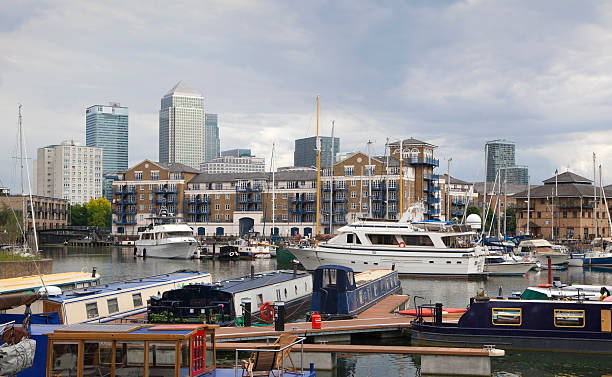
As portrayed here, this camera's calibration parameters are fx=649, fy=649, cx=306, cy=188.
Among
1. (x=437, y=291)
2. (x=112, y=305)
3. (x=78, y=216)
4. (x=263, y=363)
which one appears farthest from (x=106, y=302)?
A: (x=78, y=216)

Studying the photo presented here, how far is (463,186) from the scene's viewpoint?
150750 millimetres

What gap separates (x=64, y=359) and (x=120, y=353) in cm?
123

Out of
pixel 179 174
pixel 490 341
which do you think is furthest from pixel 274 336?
pixel 179 174

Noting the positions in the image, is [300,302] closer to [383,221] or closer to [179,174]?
[383,221]

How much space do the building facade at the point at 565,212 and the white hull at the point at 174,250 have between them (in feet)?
201

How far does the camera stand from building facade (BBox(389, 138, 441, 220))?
4488 inches

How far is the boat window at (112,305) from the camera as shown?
2627 centimetres

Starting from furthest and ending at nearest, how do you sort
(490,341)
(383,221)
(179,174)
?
(179,174)
(383,221)
(490,341)

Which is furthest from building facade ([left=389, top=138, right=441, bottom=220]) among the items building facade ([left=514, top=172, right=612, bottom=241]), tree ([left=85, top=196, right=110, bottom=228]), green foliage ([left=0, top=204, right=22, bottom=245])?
tree ([left=85, top=196, right=110, bottom=228])

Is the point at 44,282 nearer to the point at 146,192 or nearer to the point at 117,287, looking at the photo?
the point at 117,287

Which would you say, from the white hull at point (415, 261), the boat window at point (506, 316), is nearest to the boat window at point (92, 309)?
the boat window at point (506, 316)

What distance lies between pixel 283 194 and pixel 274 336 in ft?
325

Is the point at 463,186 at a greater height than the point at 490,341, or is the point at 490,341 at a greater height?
the point at 463,186

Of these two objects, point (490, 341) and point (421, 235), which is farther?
point (421, 235)
